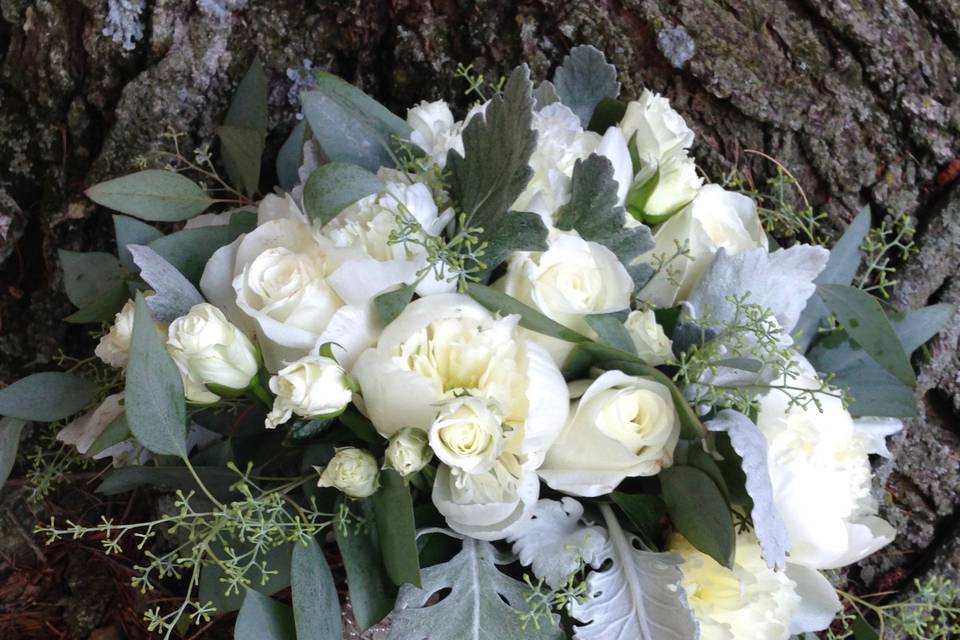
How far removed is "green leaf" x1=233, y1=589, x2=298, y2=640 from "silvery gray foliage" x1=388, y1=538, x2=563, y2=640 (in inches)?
4.1

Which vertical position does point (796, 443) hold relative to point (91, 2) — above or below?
above

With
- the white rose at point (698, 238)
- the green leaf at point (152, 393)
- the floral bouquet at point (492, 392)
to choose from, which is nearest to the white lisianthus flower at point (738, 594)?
the floral bouquet at point (492, 392)

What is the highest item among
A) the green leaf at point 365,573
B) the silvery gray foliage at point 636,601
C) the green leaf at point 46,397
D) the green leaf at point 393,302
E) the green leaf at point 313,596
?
the green leaf at point 393,302

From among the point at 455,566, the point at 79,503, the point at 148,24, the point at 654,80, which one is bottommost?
the point at 79,503

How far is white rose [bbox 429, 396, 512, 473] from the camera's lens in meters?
0.71

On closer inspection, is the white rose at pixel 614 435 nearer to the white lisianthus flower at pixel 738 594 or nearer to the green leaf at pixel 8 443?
the white lisianthus flower at pixel 738 594

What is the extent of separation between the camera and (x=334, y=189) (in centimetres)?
79

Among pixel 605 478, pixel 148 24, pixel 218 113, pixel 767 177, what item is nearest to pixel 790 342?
pixel 605 478

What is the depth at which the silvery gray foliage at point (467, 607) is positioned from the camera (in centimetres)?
80

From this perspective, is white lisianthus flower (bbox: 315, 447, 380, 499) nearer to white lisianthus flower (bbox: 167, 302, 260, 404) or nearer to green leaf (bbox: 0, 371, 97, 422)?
white lisianthus flower (bbox: 167, 302, 260, 404)

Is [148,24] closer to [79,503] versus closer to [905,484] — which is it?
[79,503]

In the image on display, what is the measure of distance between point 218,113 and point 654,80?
54 centimetres

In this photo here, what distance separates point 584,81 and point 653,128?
12 centimetres

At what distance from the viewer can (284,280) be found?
78 centimetres
